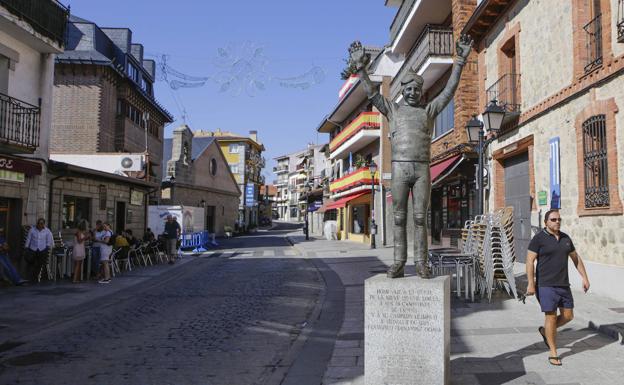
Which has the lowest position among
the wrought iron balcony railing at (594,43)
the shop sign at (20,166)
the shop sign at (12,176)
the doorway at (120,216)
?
Answer: the doorway at (120,216)

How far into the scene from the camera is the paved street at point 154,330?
17.1 feet

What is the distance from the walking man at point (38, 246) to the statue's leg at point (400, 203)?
1032 centimetres

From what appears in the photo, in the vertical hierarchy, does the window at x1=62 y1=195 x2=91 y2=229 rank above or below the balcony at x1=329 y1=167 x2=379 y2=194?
below

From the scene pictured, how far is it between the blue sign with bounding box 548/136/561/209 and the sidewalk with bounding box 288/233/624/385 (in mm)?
2454

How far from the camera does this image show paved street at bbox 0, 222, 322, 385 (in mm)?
5219

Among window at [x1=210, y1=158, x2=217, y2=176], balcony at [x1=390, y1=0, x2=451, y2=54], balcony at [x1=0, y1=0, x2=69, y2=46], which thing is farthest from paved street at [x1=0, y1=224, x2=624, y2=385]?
window at [x1=210, y1=158, x2=217, y2=176]

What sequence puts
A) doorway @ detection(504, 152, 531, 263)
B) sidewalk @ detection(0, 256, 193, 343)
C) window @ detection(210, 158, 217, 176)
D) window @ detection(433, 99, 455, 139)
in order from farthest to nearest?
window @ detection(210, 158, 217, 176) → window @ detection(433, 99, 455, 139) → doorway @ detection(504, 152, 531, 263) → sidewalk @ detection(0, 256, 193, 343)

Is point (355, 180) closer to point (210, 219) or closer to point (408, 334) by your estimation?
point (210, 219)

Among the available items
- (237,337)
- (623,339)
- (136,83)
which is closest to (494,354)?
(623,339)

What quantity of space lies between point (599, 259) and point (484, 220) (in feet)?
7.10

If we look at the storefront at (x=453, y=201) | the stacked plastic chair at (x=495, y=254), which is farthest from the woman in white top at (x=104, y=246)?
the storefront at (x=453, y=201)

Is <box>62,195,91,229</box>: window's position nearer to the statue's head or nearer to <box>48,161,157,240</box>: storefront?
<box>48,161,157,240</box>: storefront

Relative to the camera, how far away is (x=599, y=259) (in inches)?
361

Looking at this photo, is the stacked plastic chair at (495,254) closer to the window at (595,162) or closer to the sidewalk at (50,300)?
the window at (595,162)
